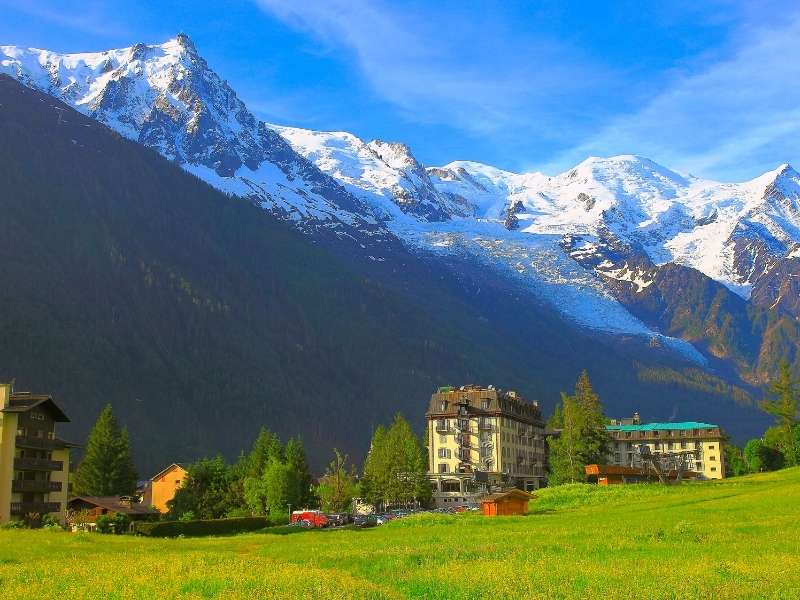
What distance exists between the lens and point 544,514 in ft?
317

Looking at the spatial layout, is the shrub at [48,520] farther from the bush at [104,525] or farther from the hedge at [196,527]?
the hedge at [196,527]

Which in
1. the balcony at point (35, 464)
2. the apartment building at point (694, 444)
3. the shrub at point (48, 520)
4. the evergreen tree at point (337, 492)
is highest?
the apartment building at point (694, 444)

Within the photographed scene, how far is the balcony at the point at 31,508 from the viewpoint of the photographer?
342 feet

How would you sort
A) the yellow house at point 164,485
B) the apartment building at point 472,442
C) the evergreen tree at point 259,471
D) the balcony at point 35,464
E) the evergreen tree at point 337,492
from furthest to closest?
the apartment building at point 472,442
the yellow house at point 164,485
the evergreen tree at point 337,492
the evergreen tree at point 259,471
the balcony at point 35,464

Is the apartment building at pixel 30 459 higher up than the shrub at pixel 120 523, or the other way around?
the apartment building at pixel 30 459

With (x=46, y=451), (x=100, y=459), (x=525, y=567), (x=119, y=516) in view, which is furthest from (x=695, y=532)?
(x=100, y=459)

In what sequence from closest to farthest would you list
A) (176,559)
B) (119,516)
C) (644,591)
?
(644,591)
(176,559)
(119,516)

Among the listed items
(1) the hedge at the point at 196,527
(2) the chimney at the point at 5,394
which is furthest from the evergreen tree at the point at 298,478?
(2) the chimney at the point at 5,394

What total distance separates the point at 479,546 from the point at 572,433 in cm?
8977

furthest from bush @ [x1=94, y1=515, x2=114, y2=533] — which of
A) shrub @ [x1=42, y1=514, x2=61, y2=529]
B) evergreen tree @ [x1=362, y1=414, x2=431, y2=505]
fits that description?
evergreen tree @ [x1=362, y1=414, x2=431, y2=505]

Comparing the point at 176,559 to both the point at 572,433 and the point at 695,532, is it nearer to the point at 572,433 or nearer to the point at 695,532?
the point at 695,532

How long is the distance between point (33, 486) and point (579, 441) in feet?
256

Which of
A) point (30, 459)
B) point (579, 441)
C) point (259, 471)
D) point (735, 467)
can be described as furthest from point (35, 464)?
Result: point (735, 467)

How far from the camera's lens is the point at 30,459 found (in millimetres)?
106188
